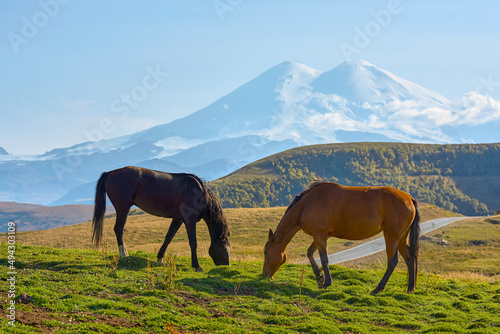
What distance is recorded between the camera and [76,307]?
1044 centimetres

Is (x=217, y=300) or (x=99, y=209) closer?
(x=217, y=300)

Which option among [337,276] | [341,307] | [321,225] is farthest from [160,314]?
[337,276]

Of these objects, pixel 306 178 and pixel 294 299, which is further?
pixel 306 178

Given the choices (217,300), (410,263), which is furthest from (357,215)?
(217,300)

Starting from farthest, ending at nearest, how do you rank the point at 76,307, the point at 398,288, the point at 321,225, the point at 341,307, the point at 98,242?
the point at 98,242 < the point at 398,288 < the point at 321,225 < the point at 341,307 < the point at 76,307

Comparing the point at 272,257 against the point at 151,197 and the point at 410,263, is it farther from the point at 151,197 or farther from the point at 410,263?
the point at 151,197

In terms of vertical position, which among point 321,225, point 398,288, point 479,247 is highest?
point 321,225

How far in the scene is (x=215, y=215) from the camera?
1741cm

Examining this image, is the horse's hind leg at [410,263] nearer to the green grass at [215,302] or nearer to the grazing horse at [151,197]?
→ the green grass at [215,302]

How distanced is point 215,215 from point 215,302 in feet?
17.6

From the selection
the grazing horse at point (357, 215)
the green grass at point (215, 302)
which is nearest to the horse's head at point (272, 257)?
the green grass at point (215, 302)

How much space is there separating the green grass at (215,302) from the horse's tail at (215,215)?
154 cm

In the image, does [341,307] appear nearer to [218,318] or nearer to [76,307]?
[218,318]

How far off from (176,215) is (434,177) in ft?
618
